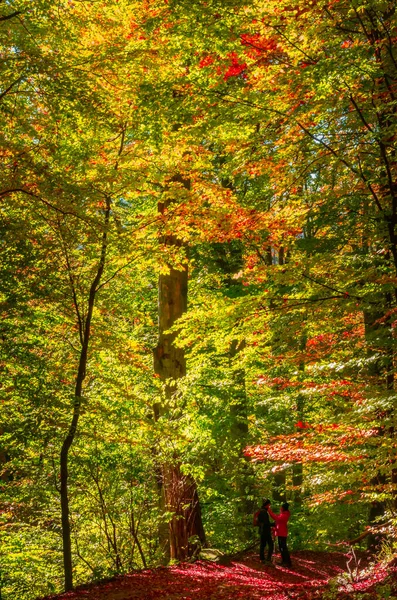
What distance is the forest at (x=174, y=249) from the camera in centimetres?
629

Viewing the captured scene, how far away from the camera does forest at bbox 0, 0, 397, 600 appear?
20.6 ft

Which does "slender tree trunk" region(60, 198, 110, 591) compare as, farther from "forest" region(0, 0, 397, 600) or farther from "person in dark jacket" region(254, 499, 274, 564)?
"person in dark jacket" region(254, 499, 274, 564)

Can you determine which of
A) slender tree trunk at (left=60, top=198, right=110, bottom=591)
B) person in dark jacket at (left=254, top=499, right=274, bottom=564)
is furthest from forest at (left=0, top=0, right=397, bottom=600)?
person in dark jacket at (left=254, top=499, right=274, bottom=564)

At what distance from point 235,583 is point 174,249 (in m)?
5.78

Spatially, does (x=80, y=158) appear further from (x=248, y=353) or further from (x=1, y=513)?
(x=1, y=513)

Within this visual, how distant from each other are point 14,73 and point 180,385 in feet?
19.9

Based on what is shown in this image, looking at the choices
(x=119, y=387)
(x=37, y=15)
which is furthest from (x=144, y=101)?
(x=119, y=387)

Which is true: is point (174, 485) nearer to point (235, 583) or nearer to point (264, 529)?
point (264, 529)

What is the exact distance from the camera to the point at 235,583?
8.48 meters

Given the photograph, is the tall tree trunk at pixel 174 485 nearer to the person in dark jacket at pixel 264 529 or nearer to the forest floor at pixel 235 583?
the forest floor at pixel 235 583

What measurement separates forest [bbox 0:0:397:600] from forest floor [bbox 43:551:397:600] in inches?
27.7

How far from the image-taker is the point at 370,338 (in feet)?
21.5

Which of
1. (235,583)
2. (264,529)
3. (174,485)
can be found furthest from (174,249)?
(264,529)

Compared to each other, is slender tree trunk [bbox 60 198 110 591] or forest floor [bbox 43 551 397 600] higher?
slender tree trunk [bbox 60 198 110 591]
